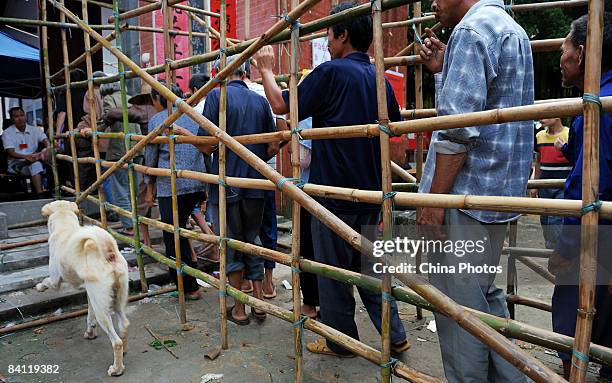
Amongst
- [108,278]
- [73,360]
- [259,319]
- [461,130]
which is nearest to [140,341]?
[73,360]

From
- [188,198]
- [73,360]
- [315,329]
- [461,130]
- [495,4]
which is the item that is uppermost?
[495,4]

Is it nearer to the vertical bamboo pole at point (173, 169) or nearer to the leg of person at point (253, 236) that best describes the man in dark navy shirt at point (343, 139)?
the leg of person at point (253, 236)

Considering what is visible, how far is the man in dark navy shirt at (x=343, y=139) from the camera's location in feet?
8.20

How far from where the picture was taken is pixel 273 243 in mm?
4172

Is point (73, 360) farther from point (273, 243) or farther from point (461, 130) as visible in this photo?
point (461, 130)

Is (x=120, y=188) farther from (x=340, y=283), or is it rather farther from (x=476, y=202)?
(x=476, y=202)

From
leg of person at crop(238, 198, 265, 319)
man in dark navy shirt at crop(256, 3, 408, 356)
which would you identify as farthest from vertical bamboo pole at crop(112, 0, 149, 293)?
man in dark navy shirt at crop(256, 3, 408, 356)

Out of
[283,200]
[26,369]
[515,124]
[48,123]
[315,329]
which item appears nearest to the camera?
[515,124]

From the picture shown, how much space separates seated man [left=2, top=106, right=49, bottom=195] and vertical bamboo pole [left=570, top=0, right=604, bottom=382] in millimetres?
7900

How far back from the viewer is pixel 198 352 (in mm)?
3066

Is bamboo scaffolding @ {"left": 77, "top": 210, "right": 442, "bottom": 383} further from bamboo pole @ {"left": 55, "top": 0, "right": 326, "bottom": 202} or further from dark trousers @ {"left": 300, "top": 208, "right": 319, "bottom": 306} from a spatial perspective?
bamboo pole @ {"left": 55, "top": 0, "right": 326, "bottom": 202}

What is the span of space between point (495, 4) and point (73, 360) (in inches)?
131

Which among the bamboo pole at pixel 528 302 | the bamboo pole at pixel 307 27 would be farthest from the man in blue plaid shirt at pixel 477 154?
the bamboo pole at pixel 528 302

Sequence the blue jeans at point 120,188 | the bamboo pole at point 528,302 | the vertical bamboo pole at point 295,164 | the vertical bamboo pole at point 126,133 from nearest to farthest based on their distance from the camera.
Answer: the vertical bamboo pole at point 295,164 → the bamboo pole at point 528,302 → the vertical bamboo pole at point 126,133 → the blue jeans at point 120,188
